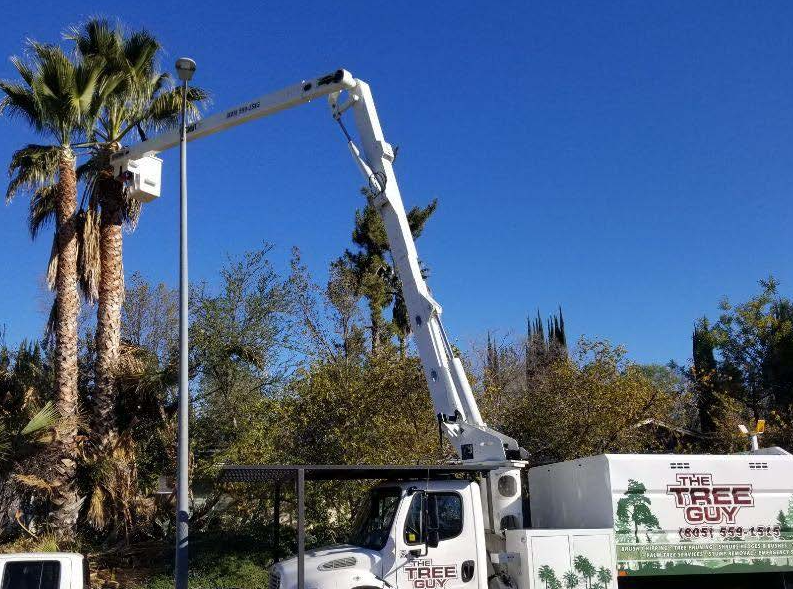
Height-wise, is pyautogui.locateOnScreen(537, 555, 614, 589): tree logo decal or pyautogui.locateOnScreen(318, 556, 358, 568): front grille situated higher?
pyautogui.locateOnScreen(318, 556, 358, 568): front grille

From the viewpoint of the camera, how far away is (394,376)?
61.1ft

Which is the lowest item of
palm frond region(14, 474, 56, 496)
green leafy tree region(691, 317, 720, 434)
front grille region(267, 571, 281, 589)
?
front grille region(267, 571, 281, 589)

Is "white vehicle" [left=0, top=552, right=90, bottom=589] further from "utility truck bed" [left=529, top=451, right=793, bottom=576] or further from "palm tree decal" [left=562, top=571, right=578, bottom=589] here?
"utility truck bed" [left=529, top=451, right=793, bottom=576]

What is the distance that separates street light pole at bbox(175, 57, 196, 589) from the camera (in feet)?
34.3

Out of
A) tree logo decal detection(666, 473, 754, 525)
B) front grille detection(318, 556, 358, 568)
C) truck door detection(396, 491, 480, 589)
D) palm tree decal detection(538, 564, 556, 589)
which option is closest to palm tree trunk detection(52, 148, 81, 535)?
front grille detection(318, 556, 358, 568)

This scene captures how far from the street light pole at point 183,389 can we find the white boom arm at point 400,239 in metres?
2.63

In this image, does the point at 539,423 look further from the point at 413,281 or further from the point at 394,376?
the point at 413,281

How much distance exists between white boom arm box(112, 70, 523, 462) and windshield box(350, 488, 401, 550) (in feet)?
4.73

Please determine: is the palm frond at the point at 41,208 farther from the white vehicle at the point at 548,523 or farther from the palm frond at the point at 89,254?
the white vehicle at the point at 548,523

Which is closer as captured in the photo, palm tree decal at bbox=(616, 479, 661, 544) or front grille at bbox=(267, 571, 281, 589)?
front grille at bbox=(267, 571, 281, 589)

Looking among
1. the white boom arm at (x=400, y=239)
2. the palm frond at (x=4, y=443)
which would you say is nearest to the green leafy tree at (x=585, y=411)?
the white boom arm at (x=400, y=239)

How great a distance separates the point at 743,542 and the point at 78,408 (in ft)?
43.5

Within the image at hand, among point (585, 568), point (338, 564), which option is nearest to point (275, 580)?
point (338, 564)

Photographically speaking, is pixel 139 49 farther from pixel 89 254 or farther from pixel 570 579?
pixel 570 579
